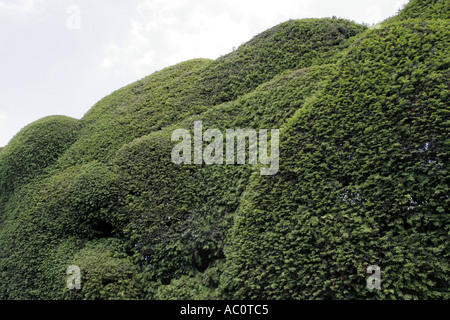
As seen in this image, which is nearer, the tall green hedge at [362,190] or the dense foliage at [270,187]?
the tall green hedge at [362,190]

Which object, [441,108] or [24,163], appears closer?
[441,108]

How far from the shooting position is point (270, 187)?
573cm

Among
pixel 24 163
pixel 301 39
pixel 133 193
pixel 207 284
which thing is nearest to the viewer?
pixel 207 284

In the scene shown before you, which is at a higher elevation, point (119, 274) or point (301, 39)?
point (301, 39)

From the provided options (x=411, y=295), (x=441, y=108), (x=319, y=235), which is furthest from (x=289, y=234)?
(x=441, y=108)

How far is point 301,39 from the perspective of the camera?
9125 millimetres

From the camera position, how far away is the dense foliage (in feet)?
14.7

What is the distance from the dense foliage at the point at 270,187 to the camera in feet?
14.7

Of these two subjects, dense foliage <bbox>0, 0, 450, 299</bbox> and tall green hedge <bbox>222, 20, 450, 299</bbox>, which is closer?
tall green hedge <bbox>222, 20, 450, 299</bbox>

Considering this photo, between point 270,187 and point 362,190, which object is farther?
point 270,187
